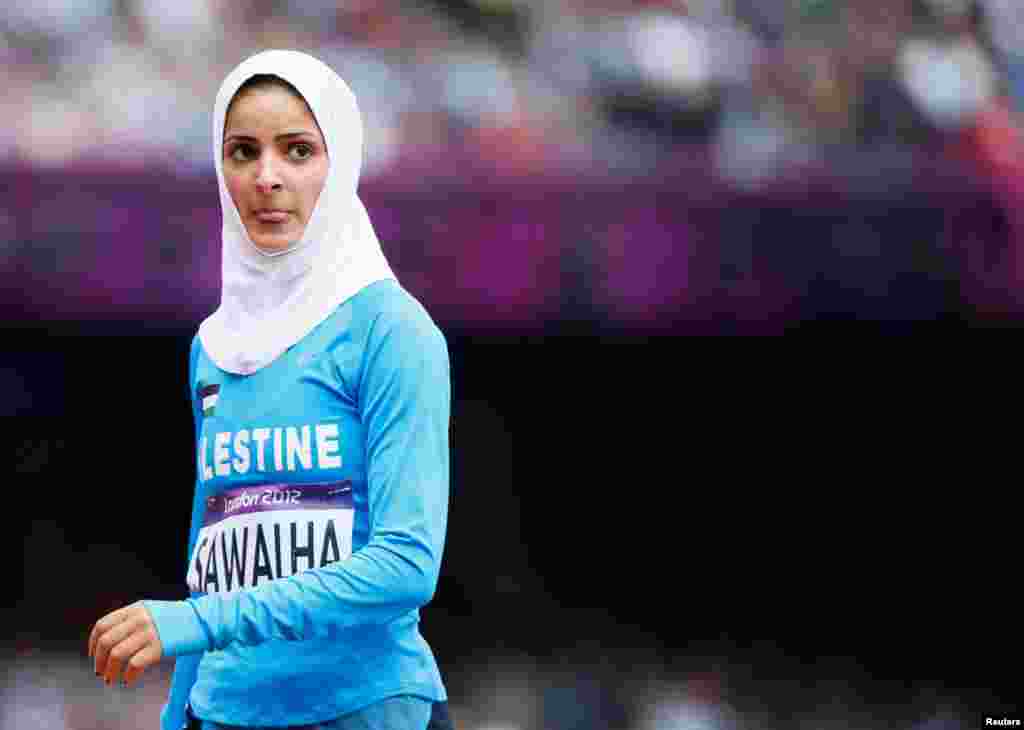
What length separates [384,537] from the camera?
1.72 meters

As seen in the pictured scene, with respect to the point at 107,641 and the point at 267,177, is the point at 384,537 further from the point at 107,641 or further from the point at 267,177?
the point at 267,177

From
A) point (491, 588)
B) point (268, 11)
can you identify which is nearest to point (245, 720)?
point (491, 588)

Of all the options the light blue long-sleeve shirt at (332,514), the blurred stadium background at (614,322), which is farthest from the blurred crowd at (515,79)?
the light blue long-sleeve shirt at (332,514)

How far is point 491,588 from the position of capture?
3.72 m

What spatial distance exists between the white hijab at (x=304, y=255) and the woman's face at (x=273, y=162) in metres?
0.01

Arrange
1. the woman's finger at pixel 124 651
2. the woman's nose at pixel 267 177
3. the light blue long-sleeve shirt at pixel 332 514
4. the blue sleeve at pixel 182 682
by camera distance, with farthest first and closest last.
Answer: the blue sleeve at pixel 182 682 < the woman's nose at pixel 267 177 < the light blue long-sleeve shirt at pixel 332 514 < the woman's finger at pixel 124 651

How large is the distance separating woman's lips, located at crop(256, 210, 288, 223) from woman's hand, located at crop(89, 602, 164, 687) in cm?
47

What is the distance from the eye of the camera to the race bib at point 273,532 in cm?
180

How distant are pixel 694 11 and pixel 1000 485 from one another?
3.89 feet

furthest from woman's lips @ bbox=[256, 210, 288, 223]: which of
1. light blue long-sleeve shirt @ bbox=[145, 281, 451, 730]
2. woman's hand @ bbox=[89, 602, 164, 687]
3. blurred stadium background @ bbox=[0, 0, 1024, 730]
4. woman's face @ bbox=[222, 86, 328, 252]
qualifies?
blurred stadium background @ bbox=[0, 0, 1024, 730]

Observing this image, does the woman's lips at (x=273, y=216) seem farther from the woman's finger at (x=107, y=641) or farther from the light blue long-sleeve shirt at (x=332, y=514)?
the woman's finger at (x=107, y=641)

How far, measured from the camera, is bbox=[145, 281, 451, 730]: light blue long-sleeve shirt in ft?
5.61

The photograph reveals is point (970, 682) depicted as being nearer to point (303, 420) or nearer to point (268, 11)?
point (268, 11)

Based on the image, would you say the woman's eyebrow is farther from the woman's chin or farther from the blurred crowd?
the blurred crowd
